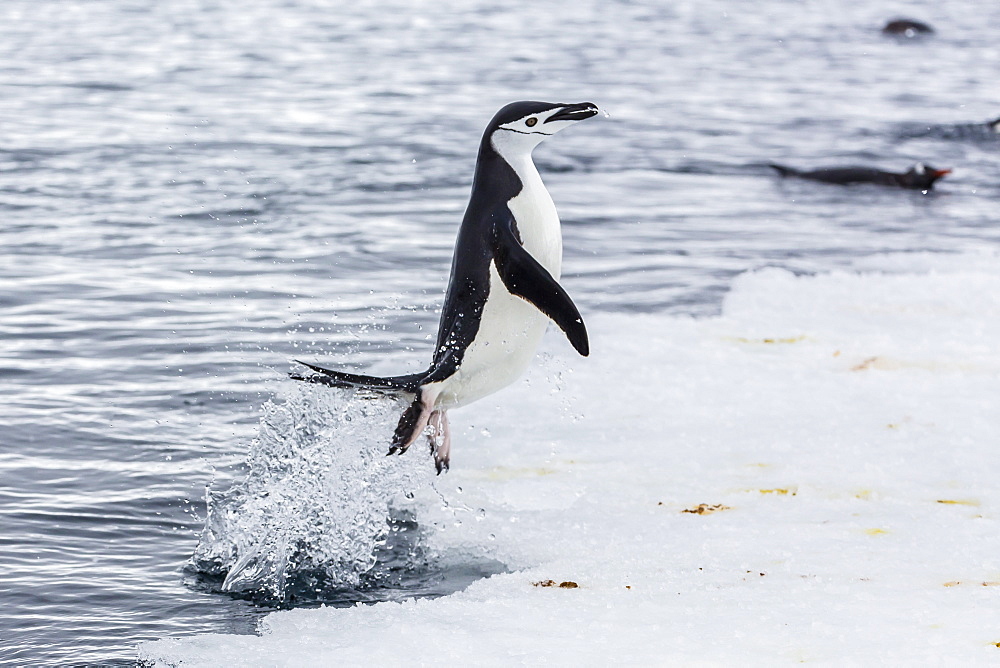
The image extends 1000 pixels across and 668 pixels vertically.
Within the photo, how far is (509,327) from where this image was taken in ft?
14.0

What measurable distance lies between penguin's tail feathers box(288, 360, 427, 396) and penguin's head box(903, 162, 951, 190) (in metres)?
8.23

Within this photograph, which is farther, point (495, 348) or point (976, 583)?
point (495, 348)

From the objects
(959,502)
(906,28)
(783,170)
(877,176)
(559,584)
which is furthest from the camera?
(906,28)

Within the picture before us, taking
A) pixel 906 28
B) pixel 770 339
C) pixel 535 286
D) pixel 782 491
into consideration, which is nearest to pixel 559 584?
pixel 535 286

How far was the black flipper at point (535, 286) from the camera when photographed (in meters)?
3.97

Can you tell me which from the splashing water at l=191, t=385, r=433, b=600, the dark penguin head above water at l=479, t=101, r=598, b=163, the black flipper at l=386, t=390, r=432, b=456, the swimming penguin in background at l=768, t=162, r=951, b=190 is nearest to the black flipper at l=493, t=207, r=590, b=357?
the dark penguin head above water at l=479, t=101, r=598, b=163

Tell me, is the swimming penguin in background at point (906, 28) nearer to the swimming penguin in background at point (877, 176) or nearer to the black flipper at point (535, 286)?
the swimming penguin in background at point (877, 176)

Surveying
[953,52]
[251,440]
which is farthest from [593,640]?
[953,52]

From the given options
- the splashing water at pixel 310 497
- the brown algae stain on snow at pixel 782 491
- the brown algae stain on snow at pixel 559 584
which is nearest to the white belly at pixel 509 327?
the splashing water at pixel 310 497

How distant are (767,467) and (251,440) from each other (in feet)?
6.15

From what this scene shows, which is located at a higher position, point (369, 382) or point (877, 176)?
point (369, 382)

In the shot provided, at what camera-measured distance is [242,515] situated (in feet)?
13.8

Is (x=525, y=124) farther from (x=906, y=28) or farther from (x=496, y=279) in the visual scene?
(x=906, y=28)

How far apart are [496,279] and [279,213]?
553cm
